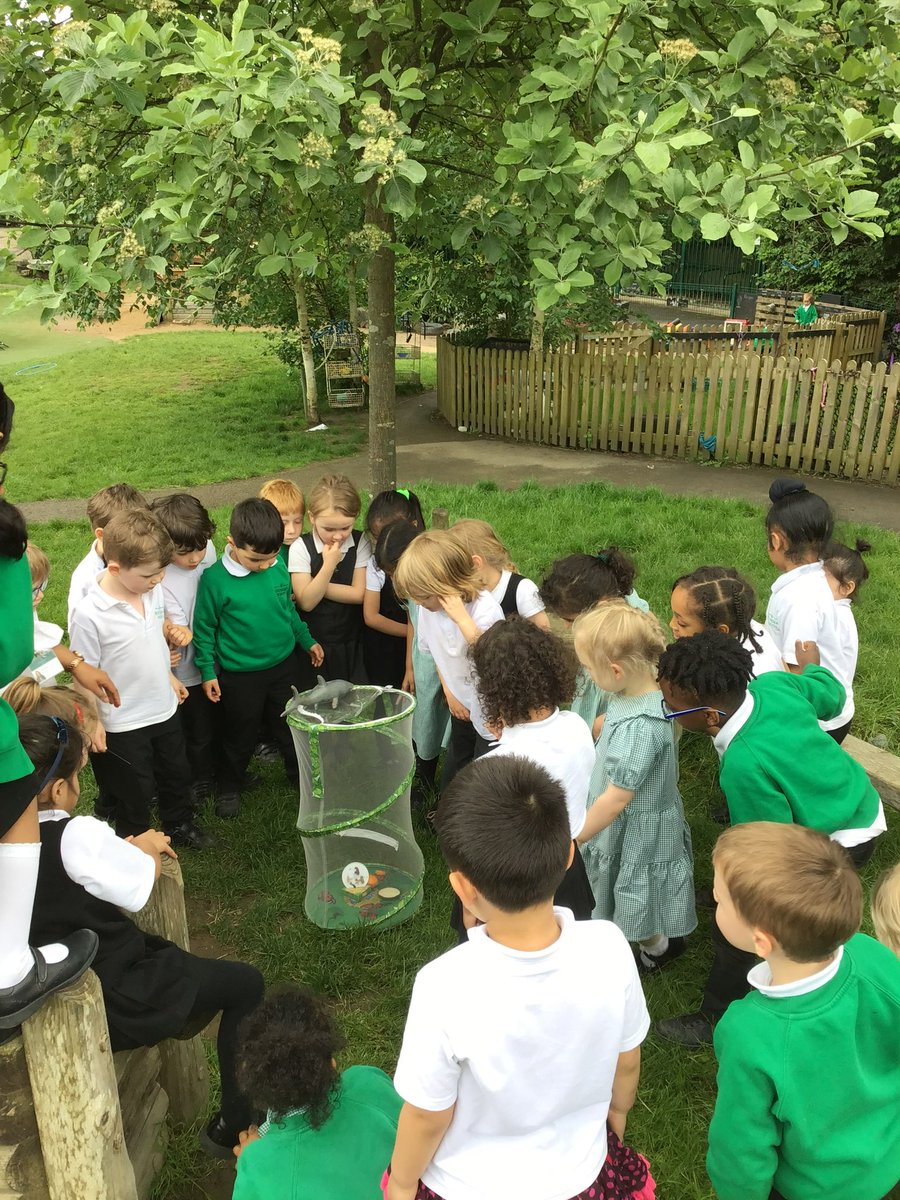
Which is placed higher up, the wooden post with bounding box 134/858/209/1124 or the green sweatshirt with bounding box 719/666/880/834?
the green sweatshirt with bounding box 719/666/880/834

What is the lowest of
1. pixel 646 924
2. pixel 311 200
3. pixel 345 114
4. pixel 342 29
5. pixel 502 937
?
pixel 646 924

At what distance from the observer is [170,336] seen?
2325cm

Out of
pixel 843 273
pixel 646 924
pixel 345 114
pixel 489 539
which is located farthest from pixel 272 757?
pixel 843 273

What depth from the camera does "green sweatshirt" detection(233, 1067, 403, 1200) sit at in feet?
5.77

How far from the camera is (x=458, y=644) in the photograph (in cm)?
347

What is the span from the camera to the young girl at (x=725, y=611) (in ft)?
10.5

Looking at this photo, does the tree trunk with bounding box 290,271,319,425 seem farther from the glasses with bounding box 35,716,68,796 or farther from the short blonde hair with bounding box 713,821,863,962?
the short blonde hair with bounding box 713,821,863,962

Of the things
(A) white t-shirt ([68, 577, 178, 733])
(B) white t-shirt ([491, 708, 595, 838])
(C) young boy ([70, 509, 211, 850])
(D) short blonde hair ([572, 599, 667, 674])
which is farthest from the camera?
(A) white t-shirt ([68, 577, 178, 733])

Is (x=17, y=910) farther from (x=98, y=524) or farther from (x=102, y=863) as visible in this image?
(x=98, y=524)

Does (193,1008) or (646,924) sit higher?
(193,1008)

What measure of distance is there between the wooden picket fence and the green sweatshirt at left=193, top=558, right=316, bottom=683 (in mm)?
7689

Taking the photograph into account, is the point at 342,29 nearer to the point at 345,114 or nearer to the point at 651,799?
the point at 345,114

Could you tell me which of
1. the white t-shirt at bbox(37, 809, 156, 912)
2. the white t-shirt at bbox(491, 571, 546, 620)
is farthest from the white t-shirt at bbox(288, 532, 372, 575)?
the white t-shirt at bbox(37, 809, 156, 912)

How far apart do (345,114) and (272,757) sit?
315 centimetres
